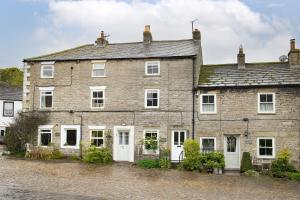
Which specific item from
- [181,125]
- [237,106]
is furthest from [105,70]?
[237,106]

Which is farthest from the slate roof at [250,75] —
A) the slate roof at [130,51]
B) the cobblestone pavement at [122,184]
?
the cobblestone pavement at [122,184]

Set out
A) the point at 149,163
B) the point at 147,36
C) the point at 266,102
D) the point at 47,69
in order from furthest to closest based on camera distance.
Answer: the point at 147,36
the point at 47,69
the point at 266,102
the point at 149,163

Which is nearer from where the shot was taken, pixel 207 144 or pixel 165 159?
pixel 165 159

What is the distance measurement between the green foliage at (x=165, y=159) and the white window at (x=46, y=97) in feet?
33.1

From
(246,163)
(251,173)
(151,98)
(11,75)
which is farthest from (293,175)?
(11,75)

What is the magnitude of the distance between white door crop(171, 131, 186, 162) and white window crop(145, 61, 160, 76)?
4.90 metres

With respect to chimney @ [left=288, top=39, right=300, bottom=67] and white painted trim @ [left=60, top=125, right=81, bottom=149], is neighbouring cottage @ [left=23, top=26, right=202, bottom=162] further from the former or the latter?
chimney @ [left=288, top=39, right=300, bottom=67]

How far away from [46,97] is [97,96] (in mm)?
4388

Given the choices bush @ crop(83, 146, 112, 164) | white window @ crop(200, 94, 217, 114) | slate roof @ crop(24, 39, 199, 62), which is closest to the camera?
bush @ crop(83, 146, 112, 164)

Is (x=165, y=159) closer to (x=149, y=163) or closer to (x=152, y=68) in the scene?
(x=149, y=163)

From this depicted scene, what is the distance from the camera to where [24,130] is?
3194 centimetres

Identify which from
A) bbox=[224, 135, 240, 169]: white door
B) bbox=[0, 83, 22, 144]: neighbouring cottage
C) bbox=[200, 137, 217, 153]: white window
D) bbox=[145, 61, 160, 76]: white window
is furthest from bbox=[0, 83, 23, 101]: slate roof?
bbox=[224, 135, 240, 169]: white door

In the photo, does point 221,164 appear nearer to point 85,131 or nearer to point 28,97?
point 85,131

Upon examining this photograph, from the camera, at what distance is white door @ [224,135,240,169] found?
2903 centimetres
